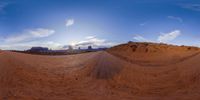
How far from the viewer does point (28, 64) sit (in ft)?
44.0

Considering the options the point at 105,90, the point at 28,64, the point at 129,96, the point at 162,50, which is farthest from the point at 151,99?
the point at 162,50

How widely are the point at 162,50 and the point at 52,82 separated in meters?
16.0

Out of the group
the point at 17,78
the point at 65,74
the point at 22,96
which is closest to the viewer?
the point at 22,96

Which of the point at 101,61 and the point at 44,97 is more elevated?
the point at 101,61

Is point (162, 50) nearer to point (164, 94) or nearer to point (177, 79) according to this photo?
point (177, 79)

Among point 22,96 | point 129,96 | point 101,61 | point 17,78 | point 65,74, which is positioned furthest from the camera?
point 101,61

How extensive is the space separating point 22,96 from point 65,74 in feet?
11.4

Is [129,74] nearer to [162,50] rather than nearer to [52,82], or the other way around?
[52,82]

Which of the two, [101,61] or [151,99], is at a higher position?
[101,61]

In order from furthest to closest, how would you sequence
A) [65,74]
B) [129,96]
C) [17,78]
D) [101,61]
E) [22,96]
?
[101,61], [65,74], [17,78], [129,96], [22,96]

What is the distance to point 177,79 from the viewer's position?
12.9 m

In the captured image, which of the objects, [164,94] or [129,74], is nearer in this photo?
[164,94]

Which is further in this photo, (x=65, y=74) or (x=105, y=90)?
(x=65, y=74)

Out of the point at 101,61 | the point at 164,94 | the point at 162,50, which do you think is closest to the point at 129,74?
the point at 101,61
